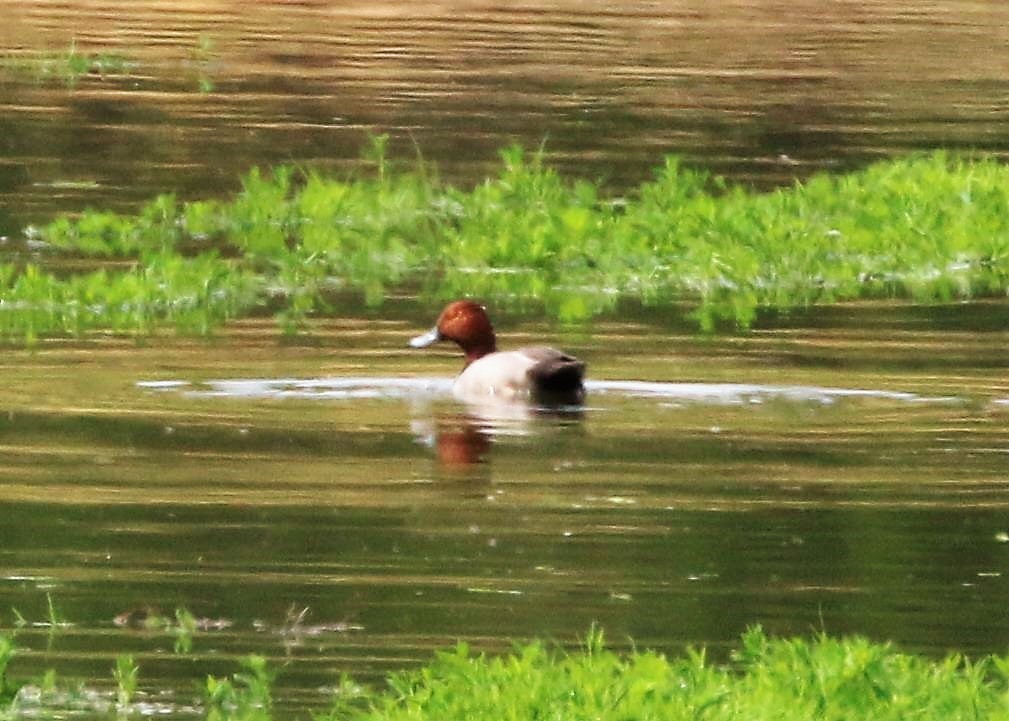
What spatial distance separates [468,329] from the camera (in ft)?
47.6

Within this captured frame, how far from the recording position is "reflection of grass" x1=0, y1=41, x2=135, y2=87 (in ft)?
94.0

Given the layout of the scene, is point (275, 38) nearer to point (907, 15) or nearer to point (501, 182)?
point (907, 15)

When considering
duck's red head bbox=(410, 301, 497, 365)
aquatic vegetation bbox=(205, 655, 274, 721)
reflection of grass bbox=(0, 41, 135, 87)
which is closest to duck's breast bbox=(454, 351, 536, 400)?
duck's red head bbox=(410, 301, 497, 365)

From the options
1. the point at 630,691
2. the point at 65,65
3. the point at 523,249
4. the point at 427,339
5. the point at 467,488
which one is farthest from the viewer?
the point at 65,65

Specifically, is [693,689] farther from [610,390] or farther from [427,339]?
[427,339]

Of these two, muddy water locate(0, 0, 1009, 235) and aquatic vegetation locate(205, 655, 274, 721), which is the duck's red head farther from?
aquatic vegetation locate(205, 655, 274, 721)

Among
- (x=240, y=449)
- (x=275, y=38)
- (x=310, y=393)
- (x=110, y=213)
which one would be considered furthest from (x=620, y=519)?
(x=275, y=38)

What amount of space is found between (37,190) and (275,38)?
1409cm

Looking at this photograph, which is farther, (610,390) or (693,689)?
(610,390)

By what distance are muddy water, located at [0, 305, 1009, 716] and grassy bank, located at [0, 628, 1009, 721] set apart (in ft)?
0.60

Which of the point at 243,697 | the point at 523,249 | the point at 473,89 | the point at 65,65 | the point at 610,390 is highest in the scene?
the point at 65,65

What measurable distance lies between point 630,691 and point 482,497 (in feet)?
11.5

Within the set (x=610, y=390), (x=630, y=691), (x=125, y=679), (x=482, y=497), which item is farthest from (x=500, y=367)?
(x=630, y=691)

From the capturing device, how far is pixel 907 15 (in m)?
41.4
